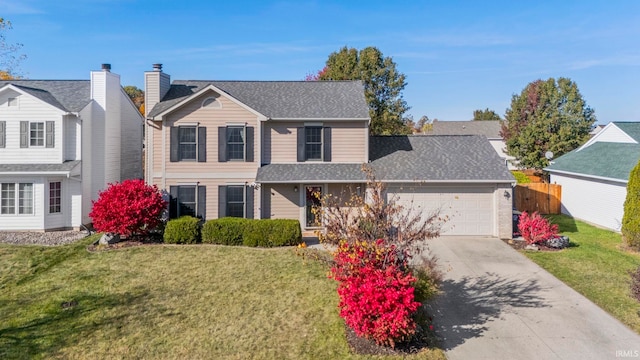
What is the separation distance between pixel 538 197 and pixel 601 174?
4291 mm

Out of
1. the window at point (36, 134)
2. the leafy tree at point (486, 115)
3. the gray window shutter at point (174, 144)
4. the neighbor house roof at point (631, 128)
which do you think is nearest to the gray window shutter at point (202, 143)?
the gray window shutter at point (174, 144)

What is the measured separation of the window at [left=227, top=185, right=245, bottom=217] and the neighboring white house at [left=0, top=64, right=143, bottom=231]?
7.08 m

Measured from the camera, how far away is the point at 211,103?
18281 mm

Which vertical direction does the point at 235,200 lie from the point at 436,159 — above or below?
below

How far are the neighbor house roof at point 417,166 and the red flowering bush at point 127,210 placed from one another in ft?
15.1

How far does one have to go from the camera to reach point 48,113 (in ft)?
60.7

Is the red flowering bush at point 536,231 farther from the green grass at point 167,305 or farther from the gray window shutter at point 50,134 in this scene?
the gray window shutter at point 50,134

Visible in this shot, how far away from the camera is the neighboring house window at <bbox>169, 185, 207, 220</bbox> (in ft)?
59.9

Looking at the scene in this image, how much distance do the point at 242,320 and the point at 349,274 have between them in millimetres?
3210

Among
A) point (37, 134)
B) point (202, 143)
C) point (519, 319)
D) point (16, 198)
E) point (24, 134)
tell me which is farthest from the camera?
point (37, 134)

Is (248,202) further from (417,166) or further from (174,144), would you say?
(417,166)

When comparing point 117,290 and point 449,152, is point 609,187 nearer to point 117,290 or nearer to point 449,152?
point 449,152

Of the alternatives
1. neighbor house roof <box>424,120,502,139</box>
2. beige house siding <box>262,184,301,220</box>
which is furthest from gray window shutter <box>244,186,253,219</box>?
neighbor house roof <box>424,120,502,139</box>

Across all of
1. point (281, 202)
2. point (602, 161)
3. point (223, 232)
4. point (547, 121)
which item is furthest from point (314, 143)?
point (547, 121)
